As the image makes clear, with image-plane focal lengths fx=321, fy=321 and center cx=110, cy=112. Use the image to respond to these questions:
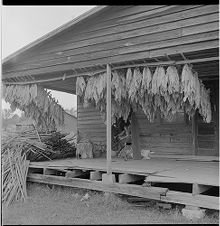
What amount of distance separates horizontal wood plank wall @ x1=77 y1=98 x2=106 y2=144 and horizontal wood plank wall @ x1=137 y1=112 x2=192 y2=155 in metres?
1.93

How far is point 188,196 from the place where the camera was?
7215 millimetres

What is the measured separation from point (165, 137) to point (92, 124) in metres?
3.54

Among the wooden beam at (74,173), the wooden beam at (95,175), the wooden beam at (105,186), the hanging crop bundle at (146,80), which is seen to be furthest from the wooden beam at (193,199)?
the wooden beam at (74,173)

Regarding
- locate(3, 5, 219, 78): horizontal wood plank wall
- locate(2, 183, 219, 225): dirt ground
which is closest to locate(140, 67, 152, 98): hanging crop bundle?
locate(3, 5, 219, 78): horizontal wood plank wall

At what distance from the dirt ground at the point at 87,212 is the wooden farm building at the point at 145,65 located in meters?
0.34

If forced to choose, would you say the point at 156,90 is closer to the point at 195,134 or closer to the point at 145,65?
the point at 145,65

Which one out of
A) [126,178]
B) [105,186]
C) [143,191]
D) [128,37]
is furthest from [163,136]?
[128,37]

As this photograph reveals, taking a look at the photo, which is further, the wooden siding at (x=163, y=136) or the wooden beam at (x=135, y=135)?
the wooden beam at (x=135, y=135)

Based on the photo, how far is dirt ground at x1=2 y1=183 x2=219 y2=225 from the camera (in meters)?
6.94

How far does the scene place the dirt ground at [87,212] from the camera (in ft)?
22.8

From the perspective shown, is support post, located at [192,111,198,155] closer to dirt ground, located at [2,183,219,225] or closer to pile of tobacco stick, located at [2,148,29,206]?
dirt ground, located at [2,183,219,225]

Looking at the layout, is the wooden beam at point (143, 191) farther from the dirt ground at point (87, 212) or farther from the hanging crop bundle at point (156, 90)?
the hanging crop bundle at point (156, 90)

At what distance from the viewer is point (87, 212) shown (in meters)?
7.57
